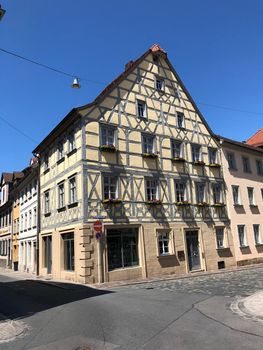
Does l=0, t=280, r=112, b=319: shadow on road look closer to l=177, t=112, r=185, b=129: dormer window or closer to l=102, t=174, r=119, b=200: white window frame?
l=102, t=174, r=119, b=200: white window frame

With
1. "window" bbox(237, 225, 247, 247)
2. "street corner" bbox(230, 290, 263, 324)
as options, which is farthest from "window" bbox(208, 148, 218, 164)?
"street corner" bbox(230, 290, 263, 324)

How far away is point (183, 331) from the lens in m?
6.93

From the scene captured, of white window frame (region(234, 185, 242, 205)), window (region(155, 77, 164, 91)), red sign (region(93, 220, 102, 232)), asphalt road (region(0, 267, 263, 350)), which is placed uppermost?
window (region(155, 77, 164, 91))

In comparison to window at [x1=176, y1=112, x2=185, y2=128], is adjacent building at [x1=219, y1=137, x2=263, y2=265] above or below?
below

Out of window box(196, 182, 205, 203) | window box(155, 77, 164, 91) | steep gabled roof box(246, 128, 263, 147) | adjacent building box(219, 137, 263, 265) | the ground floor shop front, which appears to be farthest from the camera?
steep gabled roof box(246, 128, 263, 147)

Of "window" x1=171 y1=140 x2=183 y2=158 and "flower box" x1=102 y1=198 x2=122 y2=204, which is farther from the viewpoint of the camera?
"window" x1=171 y1=140 x2=183 y2=158

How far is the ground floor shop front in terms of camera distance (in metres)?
17.9

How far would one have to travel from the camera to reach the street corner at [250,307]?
26.9 ft

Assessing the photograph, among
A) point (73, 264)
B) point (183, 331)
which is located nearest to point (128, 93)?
point (73, 264)

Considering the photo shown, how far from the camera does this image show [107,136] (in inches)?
806

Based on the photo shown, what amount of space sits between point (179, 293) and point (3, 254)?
32.8m

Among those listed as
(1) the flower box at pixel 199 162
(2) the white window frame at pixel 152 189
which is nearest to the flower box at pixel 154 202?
(2) the white window frame at pixel 152 189

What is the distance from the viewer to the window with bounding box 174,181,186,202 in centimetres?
2284

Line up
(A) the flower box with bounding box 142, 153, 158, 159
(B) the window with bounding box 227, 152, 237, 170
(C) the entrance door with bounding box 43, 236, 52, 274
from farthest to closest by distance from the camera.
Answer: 1. (B) the window with bounding box 227, 152, 237, 170
2. (C) the entrance door with bounding box 43, 236, 52, 274
3. (A) the flower box with bounding box 142, 153, 158, 159
